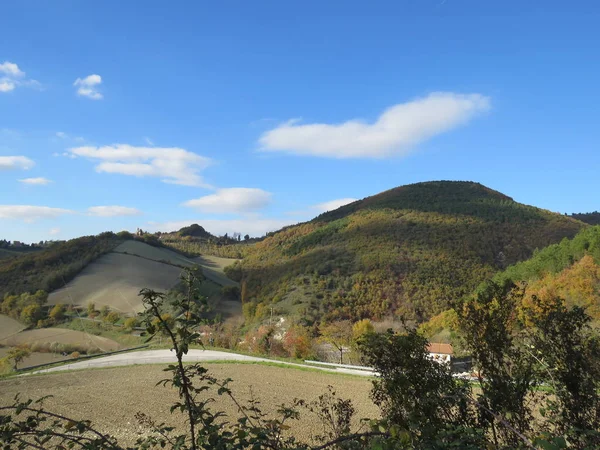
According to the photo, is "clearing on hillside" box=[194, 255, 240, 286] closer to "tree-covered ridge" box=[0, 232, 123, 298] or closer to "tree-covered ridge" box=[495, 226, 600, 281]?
"tree-covered ridge" box=[0, 232, 123, 298]

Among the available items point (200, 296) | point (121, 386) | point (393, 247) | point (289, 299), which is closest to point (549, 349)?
point (200, 296)

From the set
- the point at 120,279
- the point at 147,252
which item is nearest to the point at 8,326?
the point at 120,279

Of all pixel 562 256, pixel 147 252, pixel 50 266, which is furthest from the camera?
pixel 147 252

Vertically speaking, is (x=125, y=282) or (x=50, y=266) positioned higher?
(x=50, y=266)

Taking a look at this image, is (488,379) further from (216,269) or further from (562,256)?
(216,269)

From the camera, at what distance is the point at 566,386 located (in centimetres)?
383

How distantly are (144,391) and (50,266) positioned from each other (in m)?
77.9

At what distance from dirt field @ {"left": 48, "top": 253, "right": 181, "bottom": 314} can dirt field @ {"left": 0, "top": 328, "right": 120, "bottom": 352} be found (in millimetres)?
9691

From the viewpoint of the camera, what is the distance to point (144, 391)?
21703 mm

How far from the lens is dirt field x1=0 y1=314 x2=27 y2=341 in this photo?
54325 mm

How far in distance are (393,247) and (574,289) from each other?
46.5m

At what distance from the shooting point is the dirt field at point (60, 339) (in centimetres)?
4997

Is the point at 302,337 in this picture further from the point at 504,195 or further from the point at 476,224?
the point at 504,195

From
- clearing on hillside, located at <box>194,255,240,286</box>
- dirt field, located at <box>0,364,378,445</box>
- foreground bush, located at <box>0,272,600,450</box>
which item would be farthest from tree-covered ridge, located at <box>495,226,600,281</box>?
clearing on hillside, located at <box>194,255,240,286</box>
